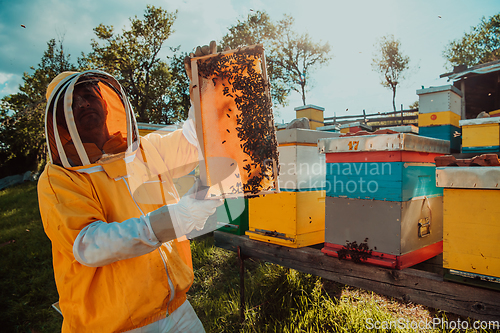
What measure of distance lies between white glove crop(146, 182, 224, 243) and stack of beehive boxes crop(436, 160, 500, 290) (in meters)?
1.60

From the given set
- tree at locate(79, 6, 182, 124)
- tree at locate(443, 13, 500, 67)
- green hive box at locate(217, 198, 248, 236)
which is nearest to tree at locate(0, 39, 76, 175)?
tree at locate(79, 6, 182, 124)

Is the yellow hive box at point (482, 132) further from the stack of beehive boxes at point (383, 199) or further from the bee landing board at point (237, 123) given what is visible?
the bee landing board at point (237, 123)

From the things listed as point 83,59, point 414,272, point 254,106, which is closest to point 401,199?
point 414,272

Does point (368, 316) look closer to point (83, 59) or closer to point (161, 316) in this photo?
point (161, 316)

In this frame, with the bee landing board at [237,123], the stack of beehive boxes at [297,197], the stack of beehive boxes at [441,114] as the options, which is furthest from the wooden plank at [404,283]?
the stack of beehive boxes at [441,114]

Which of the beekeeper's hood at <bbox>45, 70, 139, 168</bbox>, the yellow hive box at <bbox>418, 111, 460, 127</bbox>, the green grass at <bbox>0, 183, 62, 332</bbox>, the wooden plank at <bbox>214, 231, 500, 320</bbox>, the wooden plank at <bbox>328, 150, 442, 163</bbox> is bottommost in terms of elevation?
the green grass at <bbox>0, 183, 62, 332</bbox>

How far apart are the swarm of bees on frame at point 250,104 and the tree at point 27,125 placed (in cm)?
1933

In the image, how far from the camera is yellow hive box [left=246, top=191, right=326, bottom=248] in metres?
2.74

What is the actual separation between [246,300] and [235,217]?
126cm

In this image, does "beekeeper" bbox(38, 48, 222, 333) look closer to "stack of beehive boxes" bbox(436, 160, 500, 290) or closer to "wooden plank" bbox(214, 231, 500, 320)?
"wooden plank" bbox(214, 231, 500, 320)

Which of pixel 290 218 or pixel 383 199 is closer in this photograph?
pixel 383 199

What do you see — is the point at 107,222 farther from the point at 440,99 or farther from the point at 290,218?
the point at 440,99

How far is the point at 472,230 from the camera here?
1791mm

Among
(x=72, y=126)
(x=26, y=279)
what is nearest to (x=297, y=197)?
(x=72, y=126)
